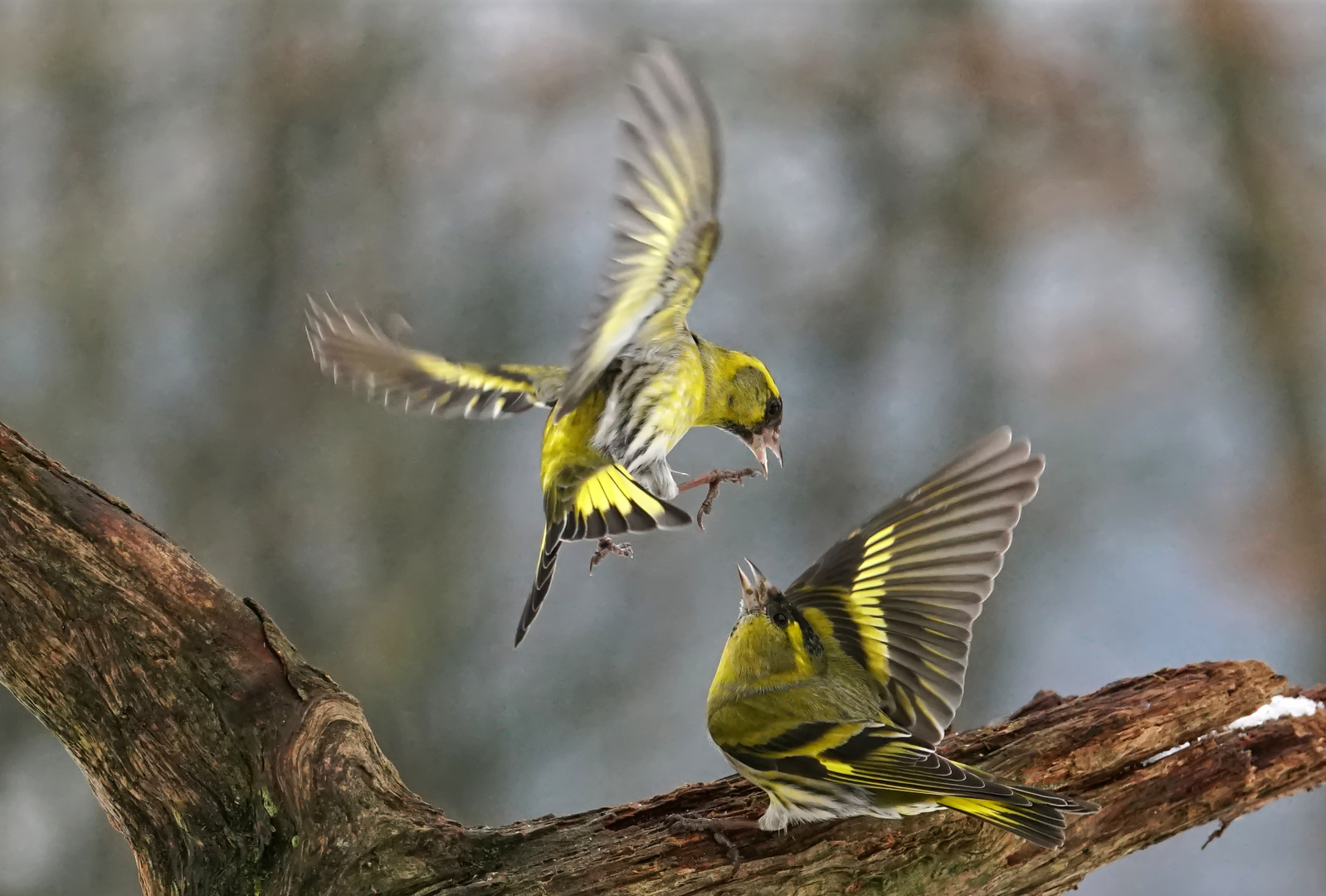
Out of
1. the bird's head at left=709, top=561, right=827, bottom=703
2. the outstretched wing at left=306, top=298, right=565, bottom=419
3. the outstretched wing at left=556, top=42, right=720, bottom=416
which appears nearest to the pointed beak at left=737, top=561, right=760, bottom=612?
the bird's head at left=709, top=561, right=827, bottom=703

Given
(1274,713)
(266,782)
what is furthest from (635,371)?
(1274,713)

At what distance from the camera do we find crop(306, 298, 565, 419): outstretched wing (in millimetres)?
2314

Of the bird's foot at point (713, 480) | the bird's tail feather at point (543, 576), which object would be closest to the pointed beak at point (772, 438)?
the bird's foot at point (713, 480)

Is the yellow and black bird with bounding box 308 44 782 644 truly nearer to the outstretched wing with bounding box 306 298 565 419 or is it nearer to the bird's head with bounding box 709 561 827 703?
the outstretched wing with bounding box 306 298 565 419

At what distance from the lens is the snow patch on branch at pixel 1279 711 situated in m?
2.08

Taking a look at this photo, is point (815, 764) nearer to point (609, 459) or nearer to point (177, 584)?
point (609, 459)

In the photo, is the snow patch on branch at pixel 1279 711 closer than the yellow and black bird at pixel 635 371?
No

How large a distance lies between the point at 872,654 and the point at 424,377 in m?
1.06

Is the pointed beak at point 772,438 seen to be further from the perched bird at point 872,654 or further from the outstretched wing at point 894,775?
the outstretched wing at point 894,775

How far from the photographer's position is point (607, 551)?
2051mm

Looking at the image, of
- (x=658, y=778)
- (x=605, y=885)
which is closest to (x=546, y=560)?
(x=605, y=885)

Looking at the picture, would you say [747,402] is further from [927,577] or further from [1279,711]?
[1279,711]

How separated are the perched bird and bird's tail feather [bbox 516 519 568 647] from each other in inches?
12.4

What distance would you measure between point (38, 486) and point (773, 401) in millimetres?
1313
